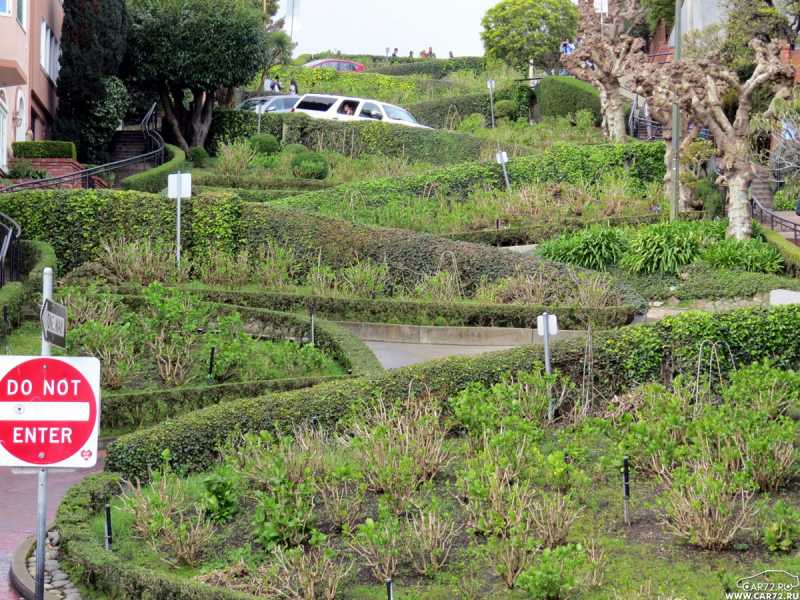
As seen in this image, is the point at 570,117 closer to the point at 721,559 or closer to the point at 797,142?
the point at 797,142

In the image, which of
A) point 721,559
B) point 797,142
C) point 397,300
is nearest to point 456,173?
point 797,142

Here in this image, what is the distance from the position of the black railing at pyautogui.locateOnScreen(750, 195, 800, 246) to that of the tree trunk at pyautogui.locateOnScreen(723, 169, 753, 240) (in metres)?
1.29

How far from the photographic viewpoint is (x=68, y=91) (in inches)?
1251

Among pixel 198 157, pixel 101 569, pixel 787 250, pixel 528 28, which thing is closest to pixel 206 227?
pixel 787 250

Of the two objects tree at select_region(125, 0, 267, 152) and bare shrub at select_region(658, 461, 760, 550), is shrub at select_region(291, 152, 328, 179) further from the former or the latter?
bare shrub at select_region(658, 461, 760, 550)

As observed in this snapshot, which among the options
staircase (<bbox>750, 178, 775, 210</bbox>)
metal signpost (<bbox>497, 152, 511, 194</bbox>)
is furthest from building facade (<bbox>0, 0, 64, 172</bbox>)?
staircase (<bbox>750, 178, 775, 210</bbox>)

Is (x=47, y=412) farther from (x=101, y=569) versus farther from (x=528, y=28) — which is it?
(x=528, y=28)

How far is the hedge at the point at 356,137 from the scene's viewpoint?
114 ft

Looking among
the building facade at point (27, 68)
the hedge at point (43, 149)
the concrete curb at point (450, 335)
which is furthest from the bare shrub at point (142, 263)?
the hedge at point (43, 149)

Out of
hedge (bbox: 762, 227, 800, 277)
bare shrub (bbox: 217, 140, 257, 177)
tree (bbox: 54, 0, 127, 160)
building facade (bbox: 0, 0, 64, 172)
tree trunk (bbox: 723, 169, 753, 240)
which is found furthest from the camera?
tree (bbox: 54, 0, 127, 160)

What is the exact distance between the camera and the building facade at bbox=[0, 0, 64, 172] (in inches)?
939

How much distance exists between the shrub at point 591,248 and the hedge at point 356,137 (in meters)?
11.4

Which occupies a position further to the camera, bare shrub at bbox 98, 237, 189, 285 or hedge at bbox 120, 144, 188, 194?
hedge at bbox 120, 144, 188, 194

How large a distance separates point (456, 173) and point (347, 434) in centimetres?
1817
